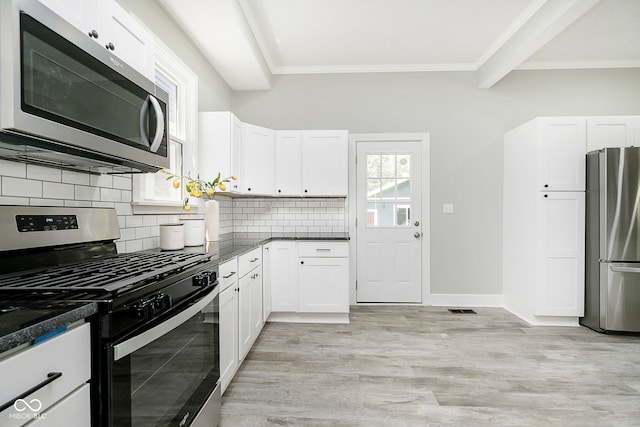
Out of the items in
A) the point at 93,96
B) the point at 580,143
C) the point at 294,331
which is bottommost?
the point at 294,331

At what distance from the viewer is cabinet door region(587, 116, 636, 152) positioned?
127 inches

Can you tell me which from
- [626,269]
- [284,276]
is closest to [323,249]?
[284,276]

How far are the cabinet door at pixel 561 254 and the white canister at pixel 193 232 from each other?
3189mm

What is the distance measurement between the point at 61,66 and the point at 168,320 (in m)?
0.92

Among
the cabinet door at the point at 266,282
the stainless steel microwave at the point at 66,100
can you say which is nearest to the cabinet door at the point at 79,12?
the stainless steel microwave at the point at 66,100

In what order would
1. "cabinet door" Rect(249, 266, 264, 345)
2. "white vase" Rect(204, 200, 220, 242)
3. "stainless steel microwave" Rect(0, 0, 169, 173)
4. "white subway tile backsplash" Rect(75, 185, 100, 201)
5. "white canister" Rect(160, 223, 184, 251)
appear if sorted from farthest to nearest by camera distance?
"white vase" Rect(204, 200, 220, 242)
"cabinet door" Rect(249, 266, 264, 345)
"white canister" Rect(160, 223, 184, 251)
"white subway tile backsplash" Rect(75, 185, 100, 201)
"stainless steel microwave" Rect(0, 0, 169, 173)

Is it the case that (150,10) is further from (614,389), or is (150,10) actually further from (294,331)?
(614,389)

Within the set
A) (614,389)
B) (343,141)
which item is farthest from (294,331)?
(614,389)

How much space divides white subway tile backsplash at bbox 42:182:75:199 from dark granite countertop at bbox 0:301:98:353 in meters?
0.81

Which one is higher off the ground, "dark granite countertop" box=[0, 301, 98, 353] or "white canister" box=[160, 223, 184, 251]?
"white canister" box=[160, 223, 184, 251]

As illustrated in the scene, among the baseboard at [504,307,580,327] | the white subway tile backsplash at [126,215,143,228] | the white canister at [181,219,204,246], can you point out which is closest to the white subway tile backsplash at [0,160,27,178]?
the white subway tile backsplash at [126,215,143,228]

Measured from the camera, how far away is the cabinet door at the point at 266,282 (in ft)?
10.0

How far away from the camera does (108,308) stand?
0.89 m

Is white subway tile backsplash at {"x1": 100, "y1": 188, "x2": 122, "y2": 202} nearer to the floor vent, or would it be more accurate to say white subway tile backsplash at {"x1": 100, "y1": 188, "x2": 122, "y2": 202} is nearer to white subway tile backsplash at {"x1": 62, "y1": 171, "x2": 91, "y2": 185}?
white subway tile backsplash at {"x1": 62, "y1": 171, "x2": 91, "y2": 185}
